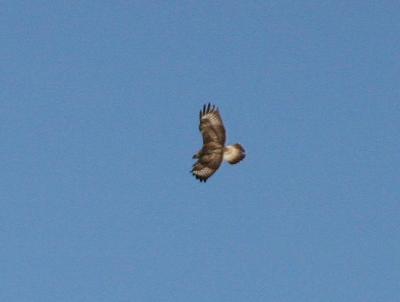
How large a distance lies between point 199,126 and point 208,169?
2.25 metres

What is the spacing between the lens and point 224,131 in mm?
52250

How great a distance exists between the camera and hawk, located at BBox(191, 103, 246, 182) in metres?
51.8

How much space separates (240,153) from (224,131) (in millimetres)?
1562

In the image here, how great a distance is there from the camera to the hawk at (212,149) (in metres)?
51.8

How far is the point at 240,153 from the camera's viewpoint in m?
51.5

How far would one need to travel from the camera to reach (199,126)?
172 feet

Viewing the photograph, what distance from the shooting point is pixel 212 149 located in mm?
52219

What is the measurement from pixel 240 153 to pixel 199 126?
2613 millimetres

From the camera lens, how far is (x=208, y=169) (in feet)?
173

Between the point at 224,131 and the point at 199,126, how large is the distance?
1.29 metres
